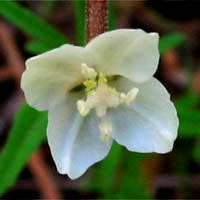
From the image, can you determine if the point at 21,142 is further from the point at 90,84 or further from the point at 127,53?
the point at 127,53

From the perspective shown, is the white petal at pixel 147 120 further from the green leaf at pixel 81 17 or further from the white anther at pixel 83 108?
the green leaf at pixel 81 17

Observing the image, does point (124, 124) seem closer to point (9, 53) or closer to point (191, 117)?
point (191, 117)

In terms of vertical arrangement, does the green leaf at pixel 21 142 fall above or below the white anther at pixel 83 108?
below

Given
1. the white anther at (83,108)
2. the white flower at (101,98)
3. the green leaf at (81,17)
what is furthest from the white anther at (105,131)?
the green leaf at (81,17)

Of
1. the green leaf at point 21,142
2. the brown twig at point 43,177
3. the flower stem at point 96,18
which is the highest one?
the flower stem at point 96,18

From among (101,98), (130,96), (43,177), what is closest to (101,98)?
(101,98)

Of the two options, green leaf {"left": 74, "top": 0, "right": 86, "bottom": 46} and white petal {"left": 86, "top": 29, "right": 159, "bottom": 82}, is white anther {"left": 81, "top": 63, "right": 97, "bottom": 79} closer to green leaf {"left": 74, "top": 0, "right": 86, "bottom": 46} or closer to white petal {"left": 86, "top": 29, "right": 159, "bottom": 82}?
white petal {"left": 86, "top": 29, "right": 159, "bottom": 82}

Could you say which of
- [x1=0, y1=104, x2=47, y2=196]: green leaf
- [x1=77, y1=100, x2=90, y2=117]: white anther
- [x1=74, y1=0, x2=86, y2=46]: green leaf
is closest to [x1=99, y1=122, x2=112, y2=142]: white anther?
[x1=77, y1=100, x2=90, y2=117]: white anther
